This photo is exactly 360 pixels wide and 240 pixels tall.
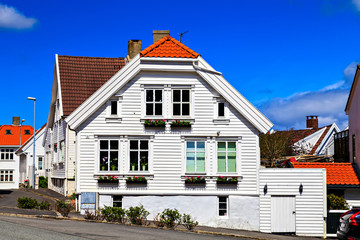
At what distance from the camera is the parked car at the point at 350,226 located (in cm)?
2166

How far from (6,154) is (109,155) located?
4978 centimetres

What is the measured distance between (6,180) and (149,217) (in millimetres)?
48860

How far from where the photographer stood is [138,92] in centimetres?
2800

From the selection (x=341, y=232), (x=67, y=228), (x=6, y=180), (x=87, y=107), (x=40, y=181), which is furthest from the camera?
(x=6, y=180)

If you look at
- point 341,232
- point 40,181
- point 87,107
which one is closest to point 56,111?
point 40,181

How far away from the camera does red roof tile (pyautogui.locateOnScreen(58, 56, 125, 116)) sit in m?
36.6

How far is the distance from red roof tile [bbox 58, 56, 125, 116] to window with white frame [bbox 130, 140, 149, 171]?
31.8 feet

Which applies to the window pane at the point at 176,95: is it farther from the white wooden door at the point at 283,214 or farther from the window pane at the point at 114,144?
the white wooden door at the point at 283,214

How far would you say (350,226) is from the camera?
2186 cm

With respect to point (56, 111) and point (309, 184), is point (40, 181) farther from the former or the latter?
point (309, 184)

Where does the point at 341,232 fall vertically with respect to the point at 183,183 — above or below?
below

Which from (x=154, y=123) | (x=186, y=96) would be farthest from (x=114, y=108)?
(x=186, y=96)

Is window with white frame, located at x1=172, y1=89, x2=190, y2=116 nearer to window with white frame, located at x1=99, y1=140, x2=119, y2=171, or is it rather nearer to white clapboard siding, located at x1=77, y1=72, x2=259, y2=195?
white clapboard siding, located at x1=77, y1=72, x2=259, y2=195

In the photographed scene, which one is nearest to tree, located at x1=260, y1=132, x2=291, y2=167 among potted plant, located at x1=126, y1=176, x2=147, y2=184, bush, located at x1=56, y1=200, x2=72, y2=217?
potted plant, located at x1=126, y1=176, x2=147, y2=184
